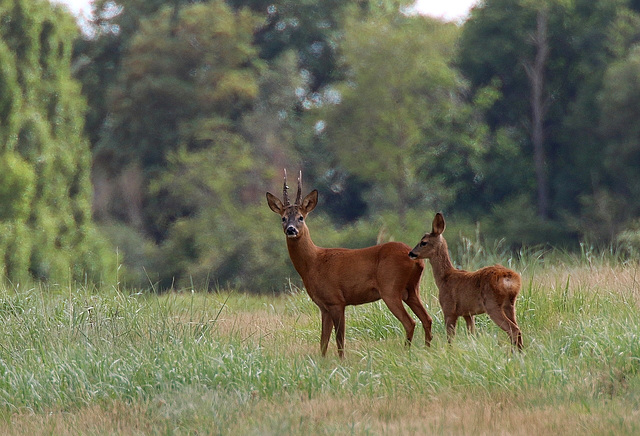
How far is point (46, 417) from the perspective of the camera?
636 cm

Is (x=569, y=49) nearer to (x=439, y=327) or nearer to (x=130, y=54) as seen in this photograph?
(x=130, y=54)

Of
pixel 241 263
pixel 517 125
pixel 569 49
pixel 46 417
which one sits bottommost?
pixel 241 263

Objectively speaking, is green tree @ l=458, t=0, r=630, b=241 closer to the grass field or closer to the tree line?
the tree line

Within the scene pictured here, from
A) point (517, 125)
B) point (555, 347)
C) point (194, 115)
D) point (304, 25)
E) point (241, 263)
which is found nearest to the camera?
point (555, 347)

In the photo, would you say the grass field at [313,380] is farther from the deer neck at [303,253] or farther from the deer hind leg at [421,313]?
the deer neck at [303,253]

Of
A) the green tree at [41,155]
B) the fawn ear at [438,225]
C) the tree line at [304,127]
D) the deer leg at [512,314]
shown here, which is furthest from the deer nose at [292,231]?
the tree line at [304,127]

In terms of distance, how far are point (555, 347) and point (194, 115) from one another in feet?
98.8

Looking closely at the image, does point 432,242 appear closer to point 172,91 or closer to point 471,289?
point 471,289

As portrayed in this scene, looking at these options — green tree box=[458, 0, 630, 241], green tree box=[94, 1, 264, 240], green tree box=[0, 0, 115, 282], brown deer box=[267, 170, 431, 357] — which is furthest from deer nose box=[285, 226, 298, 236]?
green tree box=[94, 1, 264, 240]

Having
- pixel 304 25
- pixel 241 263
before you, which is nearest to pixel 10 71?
pixel 241 263

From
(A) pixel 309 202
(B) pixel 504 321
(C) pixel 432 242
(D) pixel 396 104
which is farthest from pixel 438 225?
(D) pixel 396 104

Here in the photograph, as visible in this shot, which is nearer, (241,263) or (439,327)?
(439,327)

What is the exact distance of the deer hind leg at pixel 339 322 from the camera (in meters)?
7.69

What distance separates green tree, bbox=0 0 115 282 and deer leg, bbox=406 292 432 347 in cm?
1376
